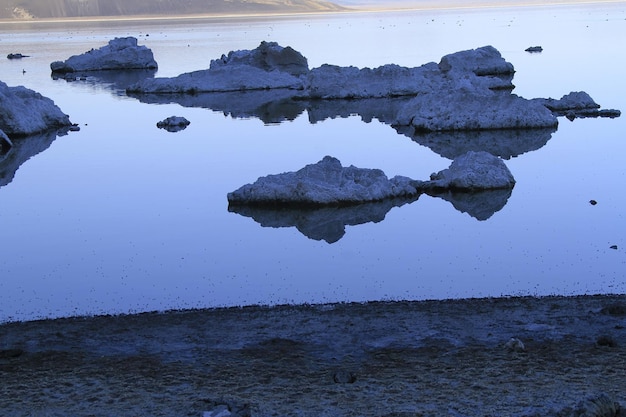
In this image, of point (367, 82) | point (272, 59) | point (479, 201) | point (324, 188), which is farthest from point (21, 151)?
point (272, 59)

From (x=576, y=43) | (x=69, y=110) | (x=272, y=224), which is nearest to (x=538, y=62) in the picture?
(x=576, y=43)

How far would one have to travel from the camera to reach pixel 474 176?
1623 centimetres

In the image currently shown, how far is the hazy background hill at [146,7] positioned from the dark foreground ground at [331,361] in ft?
488

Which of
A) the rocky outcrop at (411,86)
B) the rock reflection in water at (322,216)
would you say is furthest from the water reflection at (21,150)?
the rocky outcrop at (411,86)

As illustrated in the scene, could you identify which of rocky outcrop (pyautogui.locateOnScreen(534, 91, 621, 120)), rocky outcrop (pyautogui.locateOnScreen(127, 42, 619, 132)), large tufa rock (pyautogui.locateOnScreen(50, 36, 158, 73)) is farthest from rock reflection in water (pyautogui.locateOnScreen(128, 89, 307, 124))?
large tufa rock (pyautogui.locateOnScreen(50, 36, 158, 73))

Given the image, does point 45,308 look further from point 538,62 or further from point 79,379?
point 538,62

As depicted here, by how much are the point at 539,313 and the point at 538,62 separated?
102 ft

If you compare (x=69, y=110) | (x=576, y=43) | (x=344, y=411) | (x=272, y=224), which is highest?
(x=576, y=43)

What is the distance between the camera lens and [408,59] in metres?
42.1

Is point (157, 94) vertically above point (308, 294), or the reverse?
point (157, 94)

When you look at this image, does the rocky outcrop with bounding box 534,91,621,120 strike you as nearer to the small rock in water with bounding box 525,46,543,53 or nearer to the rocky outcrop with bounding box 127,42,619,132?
the rocky outcrop with bounding box 127,42,619,132

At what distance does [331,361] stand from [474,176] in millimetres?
8195

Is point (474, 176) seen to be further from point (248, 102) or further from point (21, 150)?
point (248, 102)

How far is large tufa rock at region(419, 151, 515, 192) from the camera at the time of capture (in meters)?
16.2
